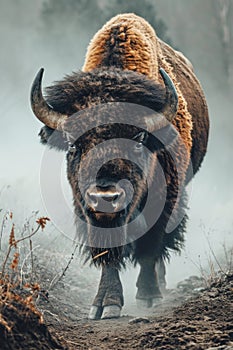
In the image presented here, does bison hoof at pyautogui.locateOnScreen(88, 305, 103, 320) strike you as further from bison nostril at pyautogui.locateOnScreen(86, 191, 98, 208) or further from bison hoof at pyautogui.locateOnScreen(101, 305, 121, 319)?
bison nostril at pyautogui.locateOnScreen(86, 191, 98, 208)

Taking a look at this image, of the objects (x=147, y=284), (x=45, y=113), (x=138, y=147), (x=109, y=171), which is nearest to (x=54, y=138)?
(x=45, y=113)

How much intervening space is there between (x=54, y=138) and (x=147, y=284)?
206 centimetres

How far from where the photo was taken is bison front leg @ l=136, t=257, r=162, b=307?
5.98 metres

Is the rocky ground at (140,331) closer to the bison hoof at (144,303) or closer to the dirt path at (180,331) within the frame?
the dirt path at (180,331)

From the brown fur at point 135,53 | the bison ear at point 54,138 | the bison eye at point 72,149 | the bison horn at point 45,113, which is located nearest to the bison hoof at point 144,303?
the brown fur at point 135,53

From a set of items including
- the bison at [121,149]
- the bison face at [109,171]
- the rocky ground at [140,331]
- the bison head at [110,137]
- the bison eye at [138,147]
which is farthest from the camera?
the bison eye at [138,147]

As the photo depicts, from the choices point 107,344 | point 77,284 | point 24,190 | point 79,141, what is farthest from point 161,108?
point 24,190

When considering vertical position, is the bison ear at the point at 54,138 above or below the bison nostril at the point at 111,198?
above

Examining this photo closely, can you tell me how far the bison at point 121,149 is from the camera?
14.4 ft

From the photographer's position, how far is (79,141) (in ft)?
15.4

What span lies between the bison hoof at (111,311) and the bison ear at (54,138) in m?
1.68

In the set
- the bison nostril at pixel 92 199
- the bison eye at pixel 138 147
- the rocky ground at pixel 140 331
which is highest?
the bison eye at pixel 138 147

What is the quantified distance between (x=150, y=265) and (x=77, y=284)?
1.99 meters

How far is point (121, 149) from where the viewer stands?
14.7 ft
